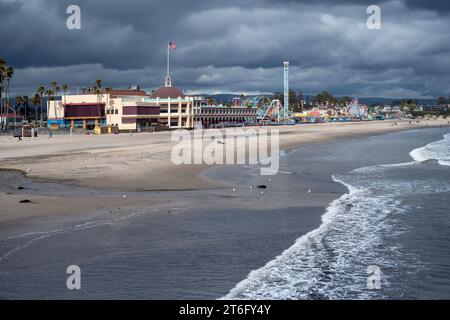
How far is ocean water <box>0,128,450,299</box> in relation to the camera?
Result: 1219cm

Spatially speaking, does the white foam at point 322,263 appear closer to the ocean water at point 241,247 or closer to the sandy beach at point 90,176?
the ocean water at point 241,247

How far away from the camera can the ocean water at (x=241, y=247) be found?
12.2 m

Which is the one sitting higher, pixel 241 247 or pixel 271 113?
pixel 271 113

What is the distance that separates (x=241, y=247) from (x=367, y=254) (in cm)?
367

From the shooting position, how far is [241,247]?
624 inches

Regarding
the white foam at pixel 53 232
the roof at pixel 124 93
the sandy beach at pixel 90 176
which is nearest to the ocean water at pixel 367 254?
the white foam at pixel 53 232

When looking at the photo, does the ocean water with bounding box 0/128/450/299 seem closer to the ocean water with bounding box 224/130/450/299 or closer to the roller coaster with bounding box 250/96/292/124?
the ocean water with bounding box 224/130/450/299

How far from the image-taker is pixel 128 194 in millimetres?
25875

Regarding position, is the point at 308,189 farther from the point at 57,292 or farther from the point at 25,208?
the point at 57,292

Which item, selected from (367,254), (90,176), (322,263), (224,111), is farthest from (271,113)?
(322,263)

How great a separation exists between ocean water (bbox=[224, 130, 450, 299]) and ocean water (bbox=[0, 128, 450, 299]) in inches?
1.3

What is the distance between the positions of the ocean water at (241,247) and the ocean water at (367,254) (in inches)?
1.3

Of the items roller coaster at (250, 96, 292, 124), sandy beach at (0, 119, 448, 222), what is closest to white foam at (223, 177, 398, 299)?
sandy beach at (0, 119, 448, 222)

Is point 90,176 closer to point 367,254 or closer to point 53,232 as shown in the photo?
point 53,232
